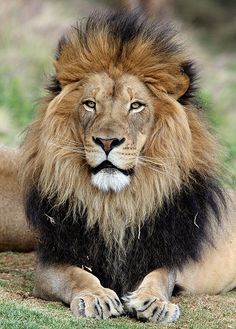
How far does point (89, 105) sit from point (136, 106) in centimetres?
25

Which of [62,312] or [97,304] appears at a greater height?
[97,304]

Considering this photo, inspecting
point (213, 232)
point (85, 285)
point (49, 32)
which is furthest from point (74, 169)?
point (49, 32)

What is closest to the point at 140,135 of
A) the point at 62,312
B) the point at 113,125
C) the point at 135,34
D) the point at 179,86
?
the point at 113,125

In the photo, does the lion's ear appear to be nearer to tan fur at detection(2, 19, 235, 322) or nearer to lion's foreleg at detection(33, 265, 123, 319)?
tan fur at detection(2, 19, 235, 322)

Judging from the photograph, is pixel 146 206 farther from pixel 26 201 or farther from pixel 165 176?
pixel 26 201

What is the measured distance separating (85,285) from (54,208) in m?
0.49

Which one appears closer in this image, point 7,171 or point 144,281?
point 144,281

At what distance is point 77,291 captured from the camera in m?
5.66

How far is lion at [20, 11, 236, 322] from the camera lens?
5.77 meters

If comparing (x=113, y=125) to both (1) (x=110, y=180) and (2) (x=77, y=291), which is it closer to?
(1) (x=110, y=180)

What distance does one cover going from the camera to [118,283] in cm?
594

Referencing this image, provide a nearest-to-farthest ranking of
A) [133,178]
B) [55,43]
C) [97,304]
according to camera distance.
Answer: [97,304] < [133,178] < [55,43]

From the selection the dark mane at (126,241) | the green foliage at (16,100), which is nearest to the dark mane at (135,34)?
the dark mane at (126,241)

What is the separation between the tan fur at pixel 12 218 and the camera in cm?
784
